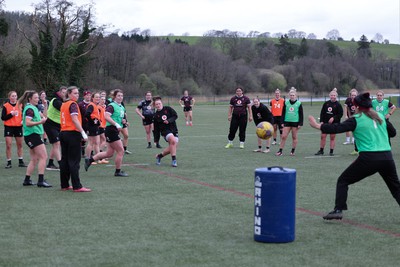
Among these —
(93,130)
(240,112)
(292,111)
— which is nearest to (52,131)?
(93,130)

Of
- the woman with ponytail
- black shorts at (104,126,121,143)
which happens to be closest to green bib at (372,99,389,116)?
black shorts at (104,126,121,143)

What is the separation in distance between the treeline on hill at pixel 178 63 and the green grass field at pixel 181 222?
157 feet

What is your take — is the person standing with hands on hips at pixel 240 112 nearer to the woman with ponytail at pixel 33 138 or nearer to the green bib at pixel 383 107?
the green bib at pixel 383 107

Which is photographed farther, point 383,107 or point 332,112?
point 332,112

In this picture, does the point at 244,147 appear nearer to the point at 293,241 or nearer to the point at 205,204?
the point at 205,204

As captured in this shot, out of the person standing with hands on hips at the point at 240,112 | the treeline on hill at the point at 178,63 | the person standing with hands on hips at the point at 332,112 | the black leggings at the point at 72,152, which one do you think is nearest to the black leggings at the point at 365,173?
the black leggings at the point at 72,152

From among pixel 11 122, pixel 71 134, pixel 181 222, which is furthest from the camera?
pixel 11 122

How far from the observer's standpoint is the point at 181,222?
8180mm

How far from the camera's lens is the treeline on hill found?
60.3 metres

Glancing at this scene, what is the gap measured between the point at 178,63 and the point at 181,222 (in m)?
92.3

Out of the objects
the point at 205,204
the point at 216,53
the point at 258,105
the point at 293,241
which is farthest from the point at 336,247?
the point at 216,53

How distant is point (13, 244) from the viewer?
695 cm

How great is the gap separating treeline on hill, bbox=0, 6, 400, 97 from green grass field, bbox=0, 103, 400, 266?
157 feet

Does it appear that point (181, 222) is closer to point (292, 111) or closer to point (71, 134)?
Answer: point (71, 134)
